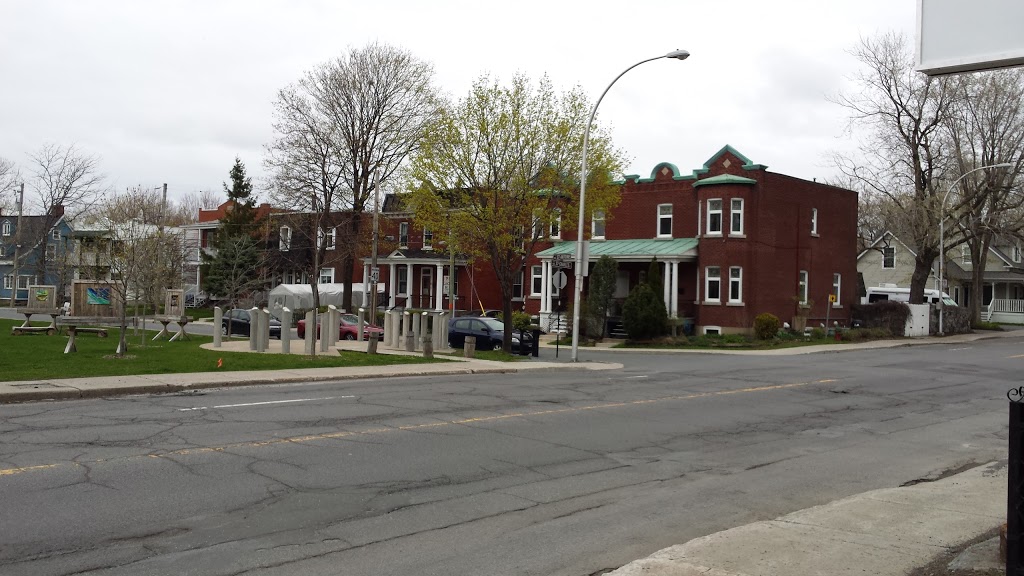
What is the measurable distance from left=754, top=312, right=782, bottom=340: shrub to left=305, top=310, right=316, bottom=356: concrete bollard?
23.0m

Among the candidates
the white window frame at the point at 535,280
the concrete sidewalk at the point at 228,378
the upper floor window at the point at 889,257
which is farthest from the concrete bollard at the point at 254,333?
the upper floor window at the point at 889,257

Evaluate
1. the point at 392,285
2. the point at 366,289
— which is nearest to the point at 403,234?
the point at 392,285

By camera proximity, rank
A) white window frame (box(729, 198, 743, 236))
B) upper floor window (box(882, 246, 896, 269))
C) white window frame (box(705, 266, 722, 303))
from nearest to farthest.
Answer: white window frame (box(729, 198, 743, 236)) < white window frame (box(705, 266, 722, 303)) < upper floor window (box(882, 246, 896, 269))

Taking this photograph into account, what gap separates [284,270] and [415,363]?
45719 mm

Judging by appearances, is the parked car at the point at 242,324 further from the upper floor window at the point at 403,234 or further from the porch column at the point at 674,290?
the upper floor window at the point at 403,234

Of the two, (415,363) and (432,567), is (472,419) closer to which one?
(432,567)

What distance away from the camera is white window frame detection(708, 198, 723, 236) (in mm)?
41000

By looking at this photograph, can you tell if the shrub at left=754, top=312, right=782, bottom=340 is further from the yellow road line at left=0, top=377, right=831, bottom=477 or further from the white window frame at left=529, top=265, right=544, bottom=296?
the yellow road line at left=0, top=377, right=831, bottom=477

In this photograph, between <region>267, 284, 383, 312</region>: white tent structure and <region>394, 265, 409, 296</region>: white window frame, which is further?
<region>394, 265, 409, 296</region>: white window frame

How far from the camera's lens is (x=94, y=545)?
252 inches

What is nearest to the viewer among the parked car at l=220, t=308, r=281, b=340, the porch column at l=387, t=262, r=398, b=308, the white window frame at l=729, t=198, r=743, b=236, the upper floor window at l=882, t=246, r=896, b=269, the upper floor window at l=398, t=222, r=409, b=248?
the parked car at l=220, t=308, r=281, b=340

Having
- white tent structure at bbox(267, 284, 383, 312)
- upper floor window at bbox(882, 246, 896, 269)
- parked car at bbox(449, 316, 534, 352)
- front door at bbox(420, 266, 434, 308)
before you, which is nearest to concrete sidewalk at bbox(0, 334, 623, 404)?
A: parked car at bbox(449, 316, 534, 352)

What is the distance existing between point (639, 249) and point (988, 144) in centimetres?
2184

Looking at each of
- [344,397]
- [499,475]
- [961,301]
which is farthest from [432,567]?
[961,301]
